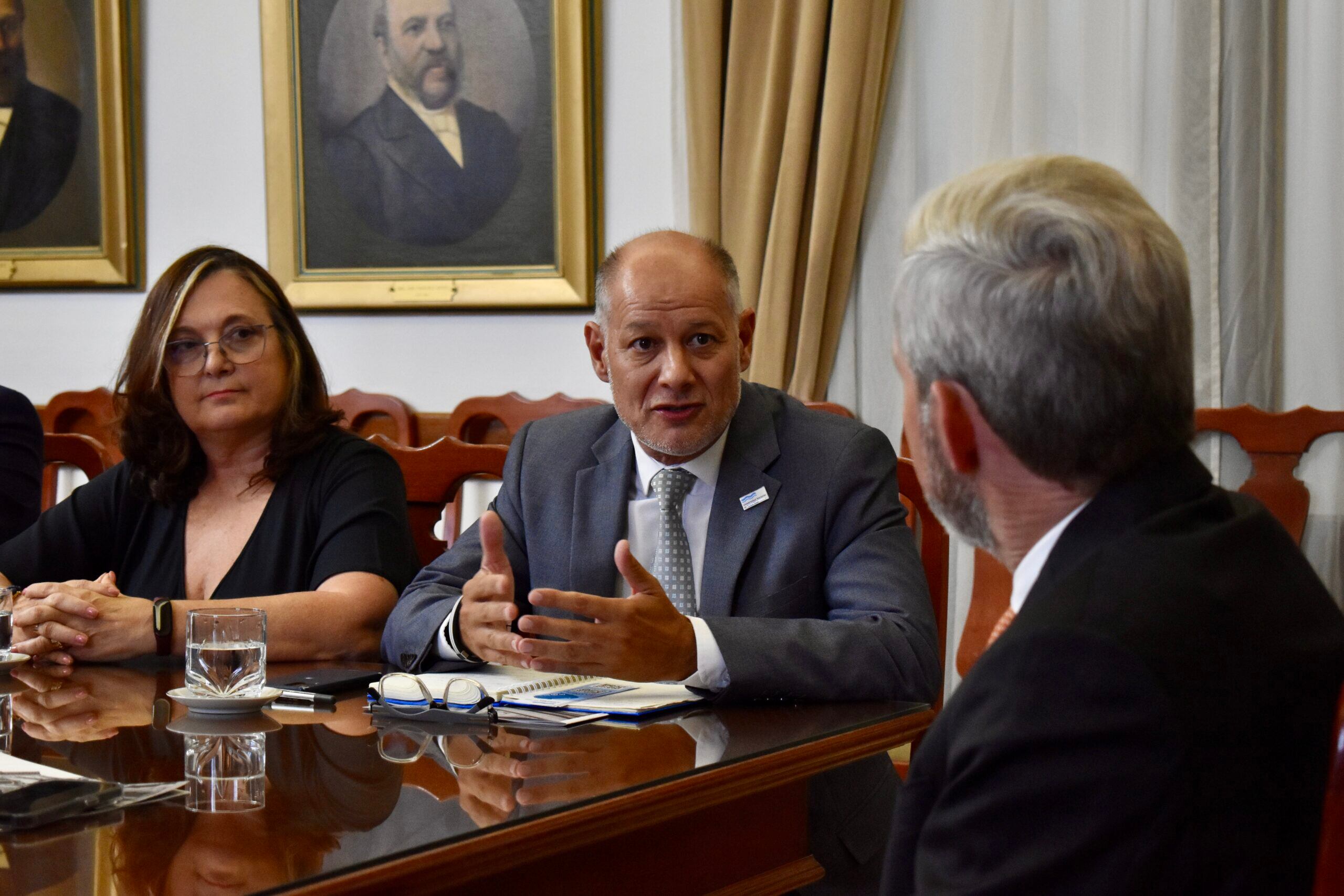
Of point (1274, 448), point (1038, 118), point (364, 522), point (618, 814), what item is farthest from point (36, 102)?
point (618, 814)

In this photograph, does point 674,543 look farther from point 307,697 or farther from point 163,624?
point 163,624

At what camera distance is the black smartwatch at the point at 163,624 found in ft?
6.57

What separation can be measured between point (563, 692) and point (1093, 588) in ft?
A: 3.03

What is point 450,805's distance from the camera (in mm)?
1183

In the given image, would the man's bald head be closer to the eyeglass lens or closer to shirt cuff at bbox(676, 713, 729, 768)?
the eyeglass lens

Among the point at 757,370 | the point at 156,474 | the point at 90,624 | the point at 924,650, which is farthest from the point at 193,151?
the point at 924,650

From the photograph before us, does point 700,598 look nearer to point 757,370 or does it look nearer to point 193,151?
point 757,370

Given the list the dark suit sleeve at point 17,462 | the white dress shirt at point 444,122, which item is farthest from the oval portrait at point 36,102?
the dark suit sleeve at point 17,462

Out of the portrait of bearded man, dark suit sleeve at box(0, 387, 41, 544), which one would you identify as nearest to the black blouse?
dark suit sleeve at box(0, 387, 41, 544)

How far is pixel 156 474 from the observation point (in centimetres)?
249

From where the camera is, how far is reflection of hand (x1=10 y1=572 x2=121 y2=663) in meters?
1.98

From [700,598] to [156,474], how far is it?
1.14 metres

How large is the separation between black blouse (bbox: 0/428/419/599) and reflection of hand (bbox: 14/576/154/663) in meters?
0.34

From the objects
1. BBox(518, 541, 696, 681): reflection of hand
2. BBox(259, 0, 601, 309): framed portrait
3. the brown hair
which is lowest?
BBox(518, 541, 696, 681): reflection of hand
